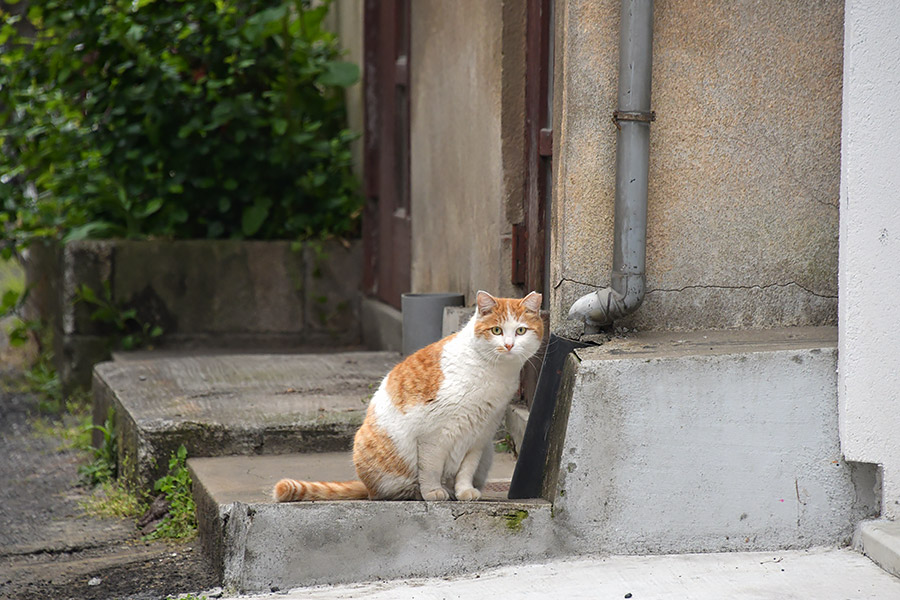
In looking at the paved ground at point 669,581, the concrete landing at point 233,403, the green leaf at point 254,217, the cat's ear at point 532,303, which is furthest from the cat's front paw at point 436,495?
the green leaf at point 254,217

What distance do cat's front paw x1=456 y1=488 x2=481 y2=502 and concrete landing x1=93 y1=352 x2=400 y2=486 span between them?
43.6 inches

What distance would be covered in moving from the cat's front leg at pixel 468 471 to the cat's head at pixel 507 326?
36cm

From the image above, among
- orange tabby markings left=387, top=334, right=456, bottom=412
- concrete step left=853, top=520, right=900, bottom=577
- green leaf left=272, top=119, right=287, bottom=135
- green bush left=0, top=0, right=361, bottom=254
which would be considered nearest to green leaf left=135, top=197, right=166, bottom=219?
green bush left=0, top=0, right=361, bottom=254

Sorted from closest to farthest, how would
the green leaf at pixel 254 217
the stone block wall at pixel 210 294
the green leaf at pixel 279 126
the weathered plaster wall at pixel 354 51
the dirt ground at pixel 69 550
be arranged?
the dirt ground at pixel 69 550 < the stone block wall at pixel 210 294 < the green leaf at pixel 279 126 < the green leaf at pixel 254 217 < the weathered plaster wall at pixel 354 51

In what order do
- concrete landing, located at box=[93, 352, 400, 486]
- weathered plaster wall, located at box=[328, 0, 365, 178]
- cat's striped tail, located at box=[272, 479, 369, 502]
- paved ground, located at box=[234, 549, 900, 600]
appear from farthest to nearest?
weathered plaster wall, located at box=[328, 0, 365, 178], concrete landing, located at box=[93, 352, 400, 486], cat's striped tail, located at box=[272, 479, 369, 502], paved ground, located at box=[234, 549, 900, 600]

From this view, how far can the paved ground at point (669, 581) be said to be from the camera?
2877mm

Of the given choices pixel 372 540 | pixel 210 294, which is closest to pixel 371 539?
pixel 372 540

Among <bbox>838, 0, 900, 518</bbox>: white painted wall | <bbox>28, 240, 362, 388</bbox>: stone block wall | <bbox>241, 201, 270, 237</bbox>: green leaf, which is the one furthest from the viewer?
<bbox>241, 201, 270, 237</bbox>: green leaf

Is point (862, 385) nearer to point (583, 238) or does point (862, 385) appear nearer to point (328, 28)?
point (583, 238)

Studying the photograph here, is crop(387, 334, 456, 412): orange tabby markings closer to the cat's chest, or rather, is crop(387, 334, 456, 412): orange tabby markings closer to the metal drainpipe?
the cat's chest

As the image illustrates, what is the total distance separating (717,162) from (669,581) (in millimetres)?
1400

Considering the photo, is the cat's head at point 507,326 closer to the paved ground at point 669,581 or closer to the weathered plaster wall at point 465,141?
the paved ground at point 669,581

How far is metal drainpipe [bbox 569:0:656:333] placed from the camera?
10.6 feet

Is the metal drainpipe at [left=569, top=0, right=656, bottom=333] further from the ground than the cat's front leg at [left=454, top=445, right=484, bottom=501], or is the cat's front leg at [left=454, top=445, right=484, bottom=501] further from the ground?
the metal drainpipe at [left=569, top=0, right=656, bottom=333]
